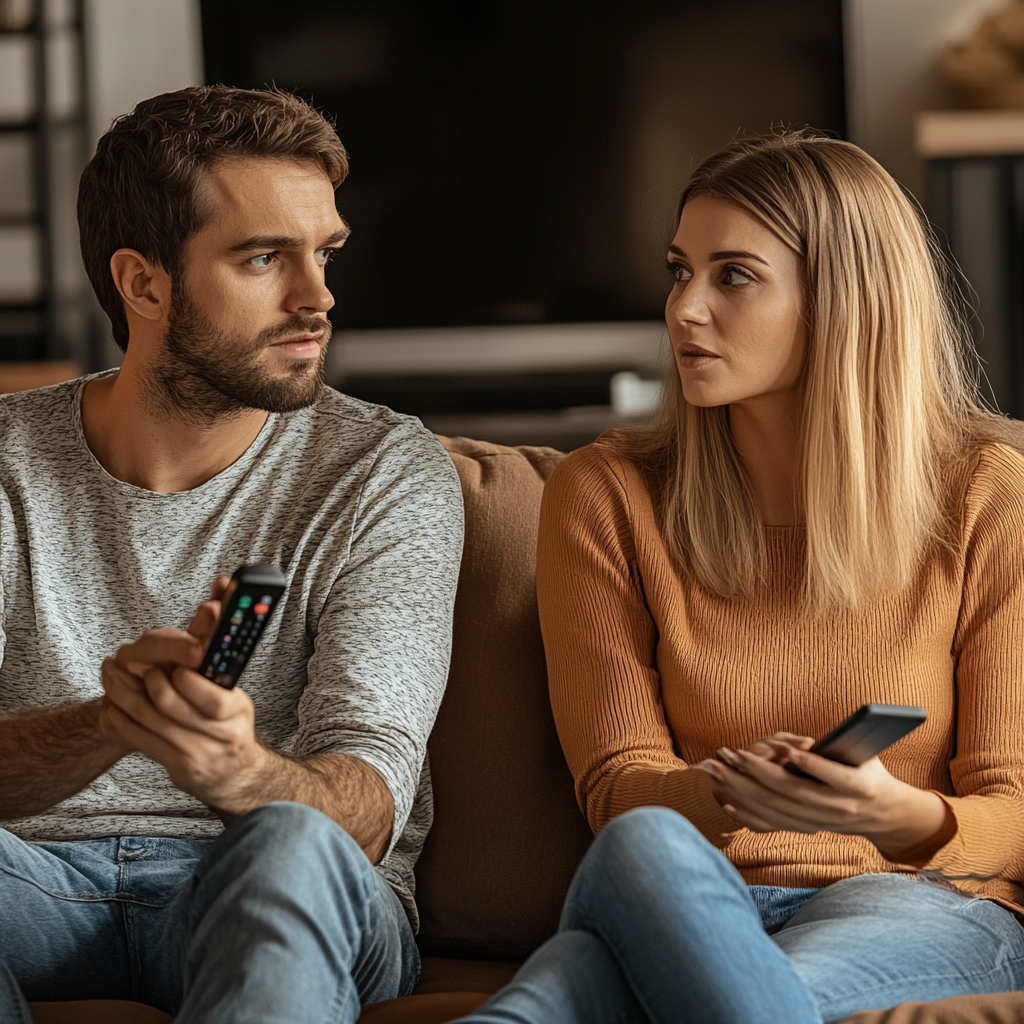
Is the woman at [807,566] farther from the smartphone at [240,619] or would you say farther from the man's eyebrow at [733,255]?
the smartphone at [240,619]

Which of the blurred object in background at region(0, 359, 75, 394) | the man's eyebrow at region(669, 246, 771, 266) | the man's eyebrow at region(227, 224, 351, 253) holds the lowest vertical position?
the blurred object in background at region(0, 359, 75, 394)

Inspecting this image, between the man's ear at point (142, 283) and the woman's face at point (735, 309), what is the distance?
571mm

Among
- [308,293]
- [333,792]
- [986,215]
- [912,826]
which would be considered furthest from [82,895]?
[986,215]

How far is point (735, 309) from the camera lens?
1407 millimetres

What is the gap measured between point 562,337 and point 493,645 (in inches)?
94.5

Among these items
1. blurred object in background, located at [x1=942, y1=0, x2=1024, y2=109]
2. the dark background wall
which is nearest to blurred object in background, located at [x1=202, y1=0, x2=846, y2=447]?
the dark background wall

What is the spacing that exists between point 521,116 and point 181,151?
2.29 meters

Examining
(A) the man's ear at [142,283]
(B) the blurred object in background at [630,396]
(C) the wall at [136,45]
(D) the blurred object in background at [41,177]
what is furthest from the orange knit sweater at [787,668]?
(C) the wall at [136,45]

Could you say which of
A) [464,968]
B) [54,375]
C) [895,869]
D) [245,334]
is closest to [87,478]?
[245,334]

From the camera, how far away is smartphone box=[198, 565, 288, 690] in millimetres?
1014

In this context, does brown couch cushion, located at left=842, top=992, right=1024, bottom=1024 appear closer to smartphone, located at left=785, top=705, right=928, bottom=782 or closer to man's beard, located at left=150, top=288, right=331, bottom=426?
smartphone, located at left=785, top=705, right=928, bottom=782

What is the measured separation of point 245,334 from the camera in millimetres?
1464

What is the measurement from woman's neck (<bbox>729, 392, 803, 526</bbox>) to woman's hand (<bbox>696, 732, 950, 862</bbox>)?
0.37 metres

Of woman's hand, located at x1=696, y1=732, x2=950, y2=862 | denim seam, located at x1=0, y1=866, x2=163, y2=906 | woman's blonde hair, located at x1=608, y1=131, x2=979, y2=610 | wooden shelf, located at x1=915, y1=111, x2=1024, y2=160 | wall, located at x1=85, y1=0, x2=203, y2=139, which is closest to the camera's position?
woman's hand, located at x1=696, y1=732, x2=950, y2=862
